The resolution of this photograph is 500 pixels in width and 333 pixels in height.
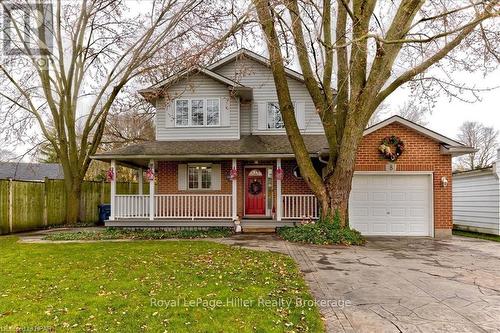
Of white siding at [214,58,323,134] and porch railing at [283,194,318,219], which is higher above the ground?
white siding at [214,58,323,134]

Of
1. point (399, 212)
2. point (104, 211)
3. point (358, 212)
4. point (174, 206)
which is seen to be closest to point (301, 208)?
point (358, 212)

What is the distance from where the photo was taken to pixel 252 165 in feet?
47.3

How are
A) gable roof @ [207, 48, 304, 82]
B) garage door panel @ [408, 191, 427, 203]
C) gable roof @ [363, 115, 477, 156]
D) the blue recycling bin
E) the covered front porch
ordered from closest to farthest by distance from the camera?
gable roof @ [363, 115, 477, 156] → garage door panel @ [408, 191, 427, 203] → the covered front porch → gable roof @ [207, 48, 304, 82] → the blue recycling bin

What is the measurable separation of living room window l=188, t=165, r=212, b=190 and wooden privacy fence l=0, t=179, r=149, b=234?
6707mm

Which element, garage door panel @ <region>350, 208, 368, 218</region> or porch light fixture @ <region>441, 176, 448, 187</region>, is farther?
garage door panel @ <region>350, 208, 368, 218</region>

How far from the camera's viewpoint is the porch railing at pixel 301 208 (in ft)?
42.8

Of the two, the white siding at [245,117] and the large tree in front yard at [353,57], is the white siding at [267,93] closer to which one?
the white siding at [245,117]

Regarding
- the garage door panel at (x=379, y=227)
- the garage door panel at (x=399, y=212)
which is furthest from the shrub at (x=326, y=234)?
the garage door panel at (x=399, y=212)

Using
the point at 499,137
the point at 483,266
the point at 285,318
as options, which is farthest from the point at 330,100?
the point at 499,137

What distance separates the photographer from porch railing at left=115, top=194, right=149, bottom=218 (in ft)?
43.2

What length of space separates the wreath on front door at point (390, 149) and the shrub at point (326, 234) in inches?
121

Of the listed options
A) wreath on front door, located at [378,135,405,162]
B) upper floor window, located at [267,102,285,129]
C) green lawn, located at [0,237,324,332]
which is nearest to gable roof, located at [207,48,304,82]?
upper floor window, located at [267,102,285,129]

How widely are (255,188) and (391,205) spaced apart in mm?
5326

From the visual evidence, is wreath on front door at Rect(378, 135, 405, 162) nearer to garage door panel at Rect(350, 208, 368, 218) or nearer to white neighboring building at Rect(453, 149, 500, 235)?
garage door panel at Rect(350, 208, 368, 218)
